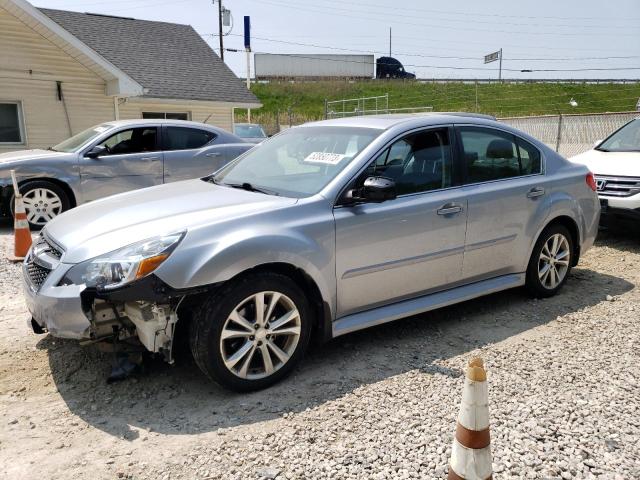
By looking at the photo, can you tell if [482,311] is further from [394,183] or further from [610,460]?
[610,460]

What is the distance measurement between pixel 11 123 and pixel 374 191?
1225 cm

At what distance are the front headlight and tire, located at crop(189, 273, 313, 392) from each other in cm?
38

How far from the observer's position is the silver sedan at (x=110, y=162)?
8.14 m

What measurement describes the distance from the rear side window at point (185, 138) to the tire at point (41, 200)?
1.81 metres

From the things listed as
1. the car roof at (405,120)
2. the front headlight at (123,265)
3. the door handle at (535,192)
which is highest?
the car roof at (405,120)

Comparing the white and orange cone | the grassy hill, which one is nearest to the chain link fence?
the white and orange cone

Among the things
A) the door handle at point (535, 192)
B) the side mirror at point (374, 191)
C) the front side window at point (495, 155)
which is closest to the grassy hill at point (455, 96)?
the front side window at point (495, 155)

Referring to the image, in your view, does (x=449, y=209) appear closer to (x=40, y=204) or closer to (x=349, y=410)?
(x=349, y=410)

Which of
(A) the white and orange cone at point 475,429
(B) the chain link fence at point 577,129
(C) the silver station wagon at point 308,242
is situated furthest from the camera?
(B) the chain link fence at point 577,129

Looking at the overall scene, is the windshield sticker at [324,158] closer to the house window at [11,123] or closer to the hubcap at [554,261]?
the hubcap at [554,261]

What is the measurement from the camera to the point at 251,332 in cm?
332

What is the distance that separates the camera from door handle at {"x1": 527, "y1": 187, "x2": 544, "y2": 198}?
479cm

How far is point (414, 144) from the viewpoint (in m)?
4.22

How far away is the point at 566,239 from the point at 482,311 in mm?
1124
